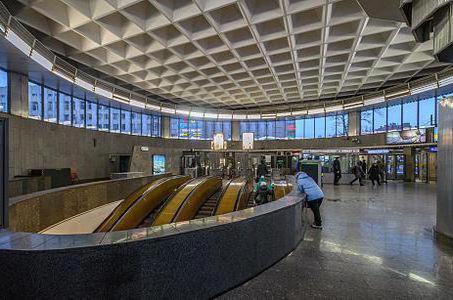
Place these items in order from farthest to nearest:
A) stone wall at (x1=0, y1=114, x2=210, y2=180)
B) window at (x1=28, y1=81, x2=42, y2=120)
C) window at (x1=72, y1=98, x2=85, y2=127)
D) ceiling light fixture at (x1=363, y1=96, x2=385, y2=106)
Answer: ceiling light fixture at (x1=363, y1=96, x2=385, y2=106) → window at (x1=72, y1=98, x2=85, y2=127) → window at (x1=28, y1=81, x2=42, y2=120) → stone wall at (x1=0, y1=114, x2=210, y2=180)

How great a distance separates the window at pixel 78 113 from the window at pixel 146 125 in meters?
6.80

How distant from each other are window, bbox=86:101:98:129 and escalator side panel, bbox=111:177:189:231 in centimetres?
963

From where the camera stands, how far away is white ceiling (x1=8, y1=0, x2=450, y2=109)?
9133mm

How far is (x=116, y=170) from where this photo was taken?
18656 millimetres

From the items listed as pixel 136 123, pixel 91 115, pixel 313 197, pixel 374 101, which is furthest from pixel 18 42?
pixel 374 101

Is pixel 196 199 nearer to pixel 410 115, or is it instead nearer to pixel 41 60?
pixel 41 60

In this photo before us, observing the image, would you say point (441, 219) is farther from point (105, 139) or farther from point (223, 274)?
point (105, 139)

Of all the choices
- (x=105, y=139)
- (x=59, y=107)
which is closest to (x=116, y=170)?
(x=105, y=139)

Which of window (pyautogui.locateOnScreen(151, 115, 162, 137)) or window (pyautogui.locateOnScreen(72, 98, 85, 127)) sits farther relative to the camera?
window (pyautogui.locateOnScreen(151, 115, 162, 137))

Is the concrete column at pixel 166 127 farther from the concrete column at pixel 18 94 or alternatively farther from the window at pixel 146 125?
the concrete column at pixel 18 94

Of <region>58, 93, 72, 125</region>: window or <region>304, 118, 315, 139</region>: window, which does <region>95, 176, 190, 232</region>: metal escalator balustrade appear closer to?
<region>58, 93, 72, 125</region>: window

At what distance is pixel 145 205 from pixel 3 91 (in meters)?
7.96

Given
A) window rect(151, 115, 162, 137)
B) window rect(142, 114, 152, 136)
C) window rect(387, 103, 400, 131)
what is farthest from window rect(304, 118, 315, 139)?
window rect(142, 114, 152, 136)

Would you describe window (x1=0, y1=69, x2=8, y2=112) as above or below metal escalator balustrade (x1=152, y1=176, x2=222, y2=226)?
above
